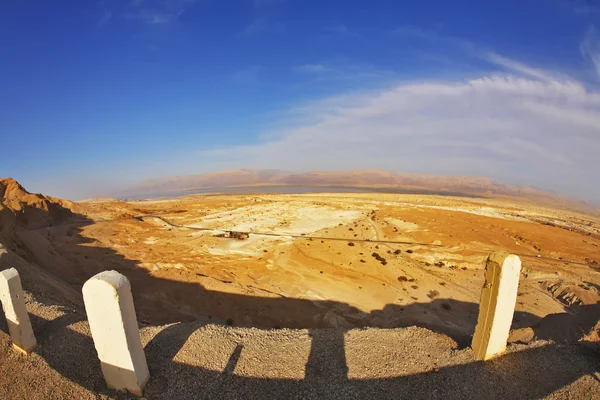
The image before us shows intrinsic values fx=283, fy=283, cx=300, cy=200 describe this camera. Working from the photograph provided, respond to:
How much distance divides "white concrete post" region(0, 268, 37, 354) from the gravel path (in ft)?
0.76

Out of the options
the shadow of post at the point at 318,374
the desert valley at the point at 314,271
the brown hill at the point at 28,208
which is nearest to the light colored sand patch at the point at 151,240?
the desert valley at the point at 314,271

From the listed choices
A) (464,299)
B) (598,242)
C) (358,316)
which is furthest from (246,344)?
(598,242)

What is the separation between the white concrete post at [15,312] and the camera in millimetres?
5039

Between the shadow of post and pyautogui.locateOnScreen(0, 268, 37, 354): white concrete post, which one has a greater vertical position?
pyautogui.locateOnScreen(0, 268, 37, 354): white concrete post

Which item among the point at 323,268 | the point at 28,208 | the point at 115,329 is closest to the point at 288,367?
the point at 115,329

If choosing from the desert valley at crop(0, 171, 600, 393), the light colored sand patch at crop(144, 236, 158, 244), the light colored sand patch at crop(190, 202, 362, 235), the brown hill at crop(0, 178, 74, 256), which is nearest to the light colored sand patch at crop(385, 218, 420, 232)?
the desert valley at crop(0, 171, 600, 393)

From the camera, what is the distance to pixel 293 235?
2164 cm

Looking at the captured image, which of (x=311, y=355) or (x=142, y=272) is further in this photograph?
(x=142, y=272)

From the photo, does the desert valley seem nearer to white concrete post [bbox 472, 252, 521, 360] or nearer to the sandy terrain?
the sandy terrain

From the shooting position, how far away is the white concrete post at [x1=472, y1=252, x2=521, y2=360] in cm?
534

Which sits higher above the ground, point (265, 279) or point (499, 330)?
point (499, 330)

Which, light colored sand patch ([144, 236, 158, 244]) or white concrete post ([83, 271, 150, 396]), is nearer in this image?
white concrete post ([83, 271, 150, 396])

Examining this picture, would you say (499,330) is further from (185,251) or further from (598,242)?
(598,242)

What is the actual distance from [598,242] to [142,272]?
33247 mm
